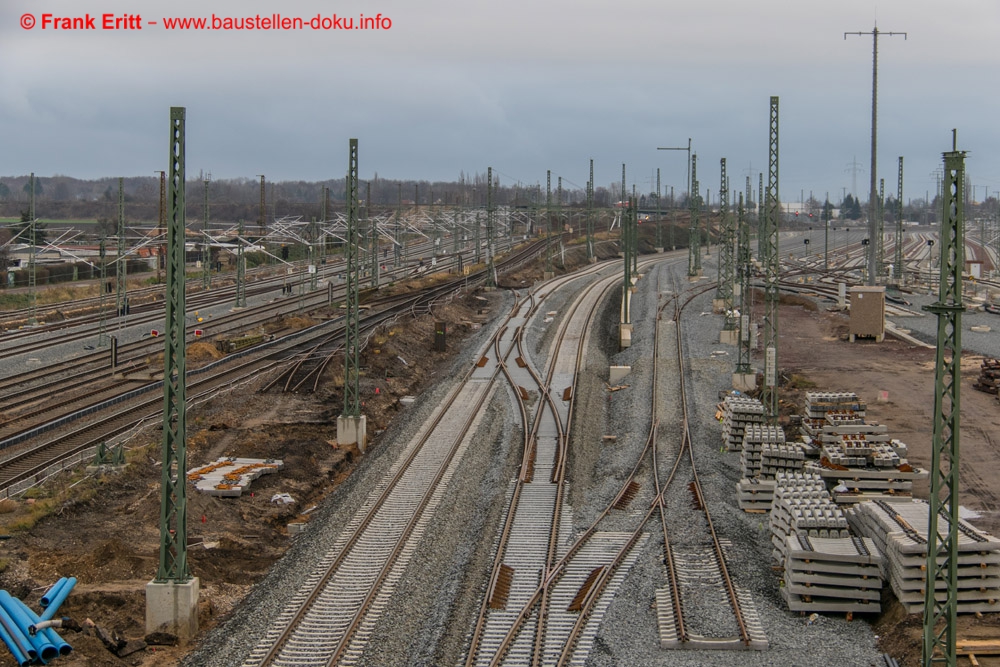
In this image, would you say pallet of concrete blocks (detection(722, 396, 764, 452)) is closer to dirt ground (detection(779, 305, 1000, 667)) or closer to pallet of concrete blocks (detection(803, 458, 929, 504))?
A: dirt ground (detection(779, 305, 1000, 667))

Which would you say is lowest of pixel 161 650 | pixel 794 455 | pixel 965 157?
pixel 161 650

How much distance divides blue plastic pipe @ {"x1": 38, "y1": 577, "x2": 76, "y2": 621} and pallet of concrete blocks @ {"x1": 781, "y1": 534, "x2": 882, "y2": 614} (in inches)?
376

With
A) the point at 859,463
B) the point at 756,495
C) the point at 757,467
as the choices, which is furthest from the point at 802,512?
the point at 757,467

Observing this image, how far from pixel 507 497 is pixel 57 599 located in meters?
8.55

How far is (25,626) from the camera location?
505 inches

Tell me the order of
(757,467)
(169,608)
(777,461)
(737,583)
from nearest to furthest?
(169,608) < (737,583) < (777,461) < (757,467)

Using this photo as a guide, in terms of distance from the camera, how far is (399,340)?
37.6 metres

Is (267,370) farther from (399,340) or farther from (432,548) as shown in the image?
(432,548)

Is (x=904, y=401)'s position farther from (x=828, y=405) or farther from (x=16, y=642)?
(x=16, y=642)

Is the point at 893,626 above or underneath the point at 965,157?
underneath

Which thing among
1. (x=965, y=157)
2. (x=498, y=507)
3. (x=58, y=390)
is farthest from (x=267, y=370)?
(x=965, y=157)

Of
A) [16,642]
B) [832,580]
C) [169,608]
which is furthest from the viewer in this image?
[832,580]

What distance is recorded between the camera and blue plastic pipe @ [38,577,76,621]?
43.7ft

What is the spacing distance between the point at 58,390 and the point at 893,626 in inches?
925
